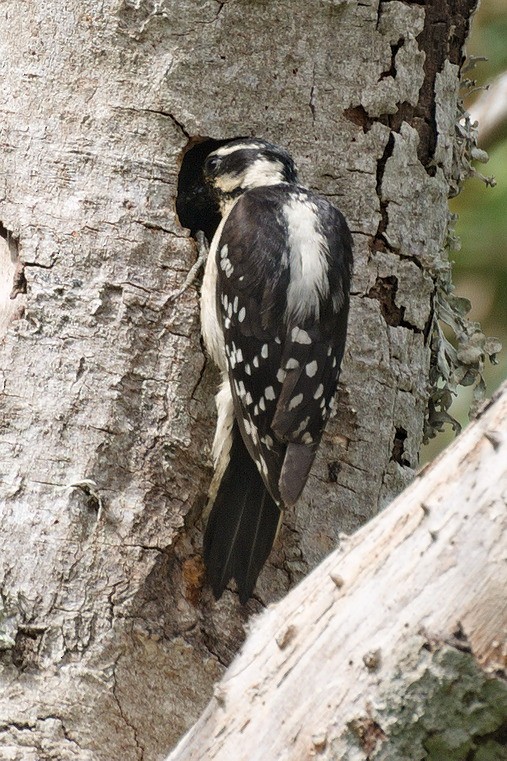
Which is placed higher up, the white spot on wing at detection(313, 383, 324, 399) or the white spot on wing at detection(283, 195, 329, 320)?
the white spot on wing at detection(283, 195, 329, 320)

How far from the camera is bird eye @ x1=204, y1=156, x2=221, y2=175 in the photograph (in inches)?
124

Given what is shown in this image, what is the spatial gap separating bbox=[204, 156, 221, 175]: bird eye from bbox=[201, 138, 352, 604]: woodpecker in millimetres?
90

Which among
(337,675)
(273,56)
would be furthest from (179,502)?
(273,56)

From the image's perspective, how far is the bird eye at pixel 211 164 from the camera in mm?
3139

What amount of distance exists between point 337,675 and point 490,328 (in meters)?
4.28

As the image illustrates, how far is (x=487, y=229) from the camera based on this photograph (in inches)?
215

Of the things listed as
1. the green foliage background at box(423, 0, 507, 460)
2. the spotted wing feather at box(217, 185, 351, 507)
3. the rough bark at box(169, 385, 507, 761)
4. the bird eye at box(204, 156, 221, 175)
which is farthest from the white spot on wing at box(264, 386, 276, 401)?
the green foliage background at box(423, 0, 507, 460)

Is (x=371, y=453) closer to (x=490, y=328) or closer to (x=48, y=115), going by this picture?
(x=48, y=115)

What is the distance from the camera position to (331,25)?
301 centimetres

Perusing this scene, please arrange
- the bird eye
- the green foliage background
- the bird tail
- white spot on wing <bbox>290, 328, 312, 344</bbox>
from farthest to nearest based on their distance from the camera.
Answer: the green foliage background → the bird eye → white spot on wing <bbox>290, 328, 312, 344</bbox> → the bird tail

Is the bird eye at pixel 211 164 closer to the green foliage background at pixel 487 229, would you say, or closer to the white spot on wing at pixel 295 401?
the white spot on wing at pixel 295 401

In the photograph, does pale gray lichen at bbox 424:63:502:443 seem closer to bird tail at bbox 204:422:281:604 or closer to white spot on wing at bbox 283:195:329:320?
white spot on wing at bbox 283:195:329:320

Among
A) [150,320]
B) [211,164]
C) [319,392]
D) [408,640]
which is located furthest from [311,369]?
[408,640]

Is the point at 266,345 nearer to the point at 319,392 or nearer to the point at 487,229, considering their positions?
the point at 319,392
